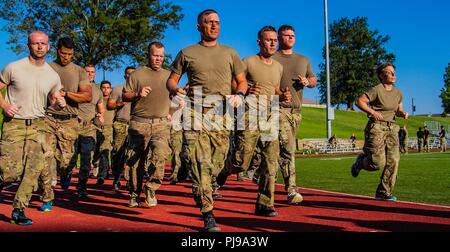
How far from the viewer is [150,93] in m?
8.89

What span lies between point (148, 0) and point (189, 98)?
40.4 metres

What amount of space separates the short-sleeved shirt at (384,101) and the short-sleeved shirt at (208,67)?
3433 millimetres

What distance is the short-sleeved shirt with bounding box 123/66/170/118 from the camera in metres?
8.84

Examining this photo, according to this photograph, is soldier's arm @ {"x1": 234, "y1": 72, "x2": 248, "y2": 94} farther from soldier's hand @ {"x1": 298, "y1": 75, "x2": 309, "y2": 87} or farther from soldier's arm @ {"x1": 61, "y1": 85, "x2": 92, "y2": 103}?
soldier's arm @ {"x1": 61, "y1": 85, "x2": 92, "y2": 103}

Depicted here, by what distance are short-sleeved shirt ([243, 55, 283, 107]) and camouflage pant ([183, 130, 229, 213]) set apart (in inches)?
52.1

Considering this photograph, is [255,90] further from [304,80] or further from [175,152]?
[175,152]

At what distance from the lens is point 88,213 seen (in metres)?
7.89

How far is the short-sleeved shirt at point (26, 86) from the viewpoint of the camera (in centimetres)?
690

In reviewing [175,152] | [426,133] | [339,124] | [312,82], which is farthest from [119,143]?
[339,124]

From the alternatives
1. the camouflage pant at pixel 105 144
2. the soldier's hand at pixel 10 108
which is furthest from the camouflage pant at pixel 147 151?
the camouflage pant at pixel 105 144

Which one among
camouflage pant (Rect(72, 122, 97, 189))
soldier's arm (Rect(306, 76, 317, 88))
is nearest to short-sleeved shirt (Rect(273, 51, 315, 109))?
soldier's arm (Rect(306, 76, 317, 88))

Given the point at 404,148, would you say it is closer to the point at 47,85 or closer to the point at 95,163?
the point at 95,163

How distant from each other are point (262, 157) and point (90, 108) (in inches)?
217
